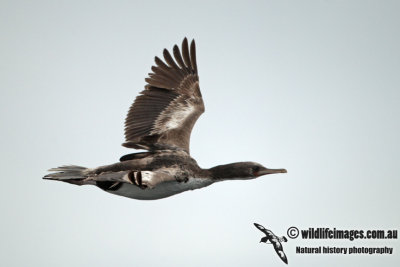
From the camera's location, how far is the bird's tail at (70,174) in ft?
36.4

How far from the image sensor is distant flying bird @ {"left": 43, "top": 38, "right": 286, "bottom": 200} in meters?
10.5

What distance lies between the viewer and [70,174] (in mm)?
11383

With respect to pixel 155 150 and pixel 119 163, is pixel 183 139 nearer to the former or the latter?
pixel 155 150

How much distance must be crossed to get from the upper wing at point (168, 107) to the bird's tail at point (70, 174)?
1411 millimetres

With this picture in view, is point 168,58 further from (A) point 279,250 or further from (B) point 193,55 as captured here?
(A) point 279,250

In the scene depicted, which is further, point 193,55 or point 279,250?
point 193,55

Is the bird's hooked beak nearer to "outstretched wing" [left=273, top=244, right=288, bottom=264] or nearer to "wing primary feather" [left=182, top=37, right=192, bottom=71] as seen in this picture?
"outstretched wing" [left=273, top=244, right=288, bottom=264]

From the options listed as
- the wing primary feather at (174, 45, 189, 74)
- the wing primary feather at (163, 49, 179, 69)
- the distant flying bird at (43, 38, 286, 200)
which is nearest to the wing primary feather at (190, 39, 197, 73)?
the distant flying bird at (43, 38, 286, 200)

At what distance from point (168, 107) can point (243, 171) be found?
3442 millimetres

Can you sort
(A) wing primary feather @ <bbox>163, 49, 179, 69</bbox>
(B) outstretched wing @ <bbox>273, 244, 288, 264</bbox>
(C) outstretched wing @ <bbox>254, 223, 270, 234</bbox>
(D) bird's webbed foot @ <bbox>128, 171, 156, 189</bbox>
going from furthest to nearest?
(A) wing primary feather @ <bbox>163, 49, 179, 69</bbox> < (C) outstretched wing @ <bbox>254, 223, 270, 234</bbox> < (B) outstretched wing @ <bbox>273, 244, 288, 264</bbox> < (D) bird's webbed foot @ <bbox>128, 171, 156, 189</bbox>

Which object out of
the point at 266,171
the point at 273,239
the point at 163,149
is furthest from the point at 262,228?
the point at 163,149

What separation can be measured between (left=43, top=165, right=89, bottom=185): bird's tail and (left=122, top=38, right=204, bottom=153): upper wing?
55.6 inches

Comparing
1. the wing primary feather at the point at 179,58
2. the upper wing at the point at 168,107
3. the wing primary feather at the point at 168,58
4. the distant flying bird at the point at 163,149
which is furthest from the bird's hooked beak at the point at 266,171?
the wing primary feather at the point at 168,58

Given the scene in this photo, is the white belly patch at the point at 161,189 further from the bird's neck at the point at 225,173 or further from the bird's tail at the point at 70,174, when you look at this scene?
the bird's tail at the point at 70,174
